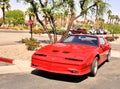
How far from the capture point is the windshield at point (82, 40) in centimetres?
939

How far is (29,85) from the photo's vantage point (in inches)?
274

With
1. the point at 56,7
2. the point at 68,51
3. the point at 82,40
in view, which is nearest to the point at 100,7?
the point at 56,7

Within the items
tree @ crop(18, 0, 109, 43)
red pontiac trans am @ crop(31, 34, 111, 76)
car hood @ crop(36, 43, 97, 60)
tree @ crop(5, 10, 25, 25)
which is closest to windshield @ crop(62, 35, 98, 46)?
red pontiac trans am @ crop(31, 34, 111, 76)

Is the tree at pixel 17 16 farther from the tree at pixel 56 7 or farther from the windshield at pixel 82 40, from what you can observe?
the windshield at pixel 82 40

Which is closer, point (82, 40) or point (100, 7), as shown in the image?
point (82, 40)

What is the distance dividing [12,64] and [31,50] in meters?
3.90

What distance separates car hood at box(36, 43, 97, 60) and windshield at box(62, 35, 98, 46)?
0.53 meters

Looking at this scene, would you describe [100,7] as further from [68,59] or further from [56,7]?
[68,59]

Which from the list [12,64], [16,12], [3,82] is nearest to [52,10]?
[12,64]

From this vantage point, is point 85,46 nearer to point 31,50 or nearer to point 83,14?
point 31,50

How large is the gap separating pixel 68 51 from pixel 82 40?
1695mm

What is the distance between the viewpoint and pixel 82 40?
953 cm

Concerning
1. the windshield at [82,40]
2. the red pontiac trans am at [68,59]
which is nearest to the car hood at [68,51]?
the red pontiac trans am at [68,59]

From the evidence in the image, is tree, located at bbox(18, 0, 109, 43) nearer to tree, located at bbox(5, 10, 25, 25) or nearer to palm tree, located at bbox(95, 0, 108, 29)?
palm tree, located at bbox(95, 0, 108, 29)
